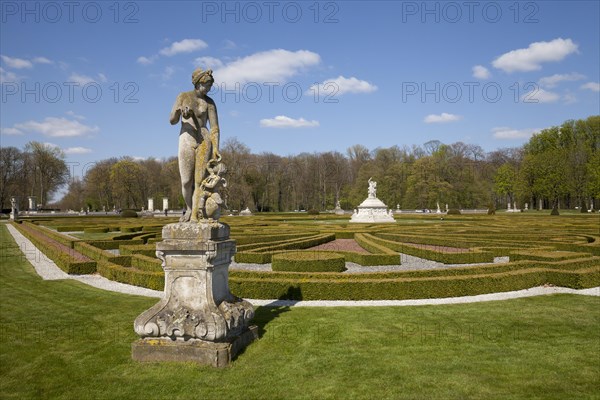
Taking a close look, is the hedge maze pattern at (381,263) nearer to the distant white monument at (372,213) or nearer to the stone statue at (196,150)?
the stone statue at (196,150)

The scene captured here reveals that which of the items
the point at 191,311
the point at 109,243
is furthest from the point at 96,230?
the point at 191,311

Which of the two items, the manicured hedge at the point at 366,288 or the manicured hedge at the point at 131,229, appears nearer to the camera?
the manicured hedge at the point at 366,288

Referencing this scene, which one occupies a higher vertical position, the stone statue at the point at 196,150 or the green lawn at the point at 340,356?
the stone statue at the point at 196,150

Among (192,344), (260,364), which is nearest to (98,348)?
(192,344)

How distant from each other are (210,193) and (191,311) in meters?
1.93

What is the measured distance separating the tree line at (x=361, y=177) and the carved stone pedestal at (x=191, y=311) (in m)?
45.9

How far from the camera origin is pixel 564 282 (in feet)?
41.0

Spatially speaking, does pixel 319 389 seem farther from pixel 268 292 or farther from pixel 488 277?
pixel 488 277

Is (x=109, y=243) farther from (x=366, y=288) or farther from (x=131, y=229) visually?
(x=366, y=288)

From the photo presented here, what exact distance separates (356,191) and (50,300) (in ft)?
205

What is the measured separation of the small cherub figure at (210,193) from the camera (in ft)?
23.1

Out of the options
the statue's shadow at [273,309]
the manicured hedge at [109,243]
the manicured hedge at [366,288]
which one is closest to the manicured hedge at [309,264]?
the manicured hedge at [366,288]

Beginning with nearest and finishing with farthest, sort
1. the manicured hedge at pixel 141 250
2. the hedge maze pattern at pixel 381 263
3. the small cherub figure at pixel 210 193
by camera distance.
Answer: the small cherub figure at pixel 210 193
the hedge maze pattern at pixel 381 263
the manicured hedge at pixel 141 250

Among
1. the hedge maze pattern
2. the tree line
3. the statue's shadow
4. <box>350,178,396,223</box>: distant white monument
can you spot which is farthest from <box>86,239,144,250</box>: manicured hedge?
the tree line
